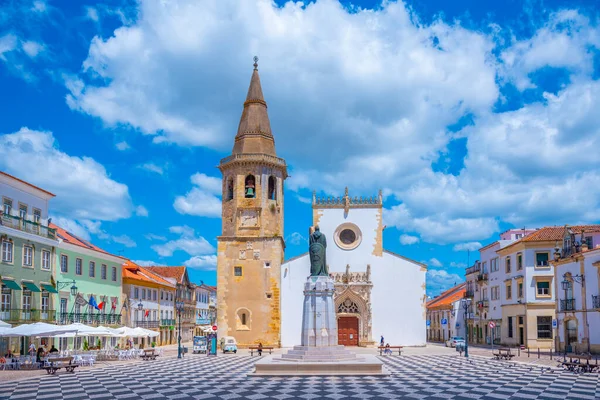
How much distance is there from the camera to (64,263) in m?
40.3

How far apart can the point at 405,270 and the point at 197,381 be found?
3059cm

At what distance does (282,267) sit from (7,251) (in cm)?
2173

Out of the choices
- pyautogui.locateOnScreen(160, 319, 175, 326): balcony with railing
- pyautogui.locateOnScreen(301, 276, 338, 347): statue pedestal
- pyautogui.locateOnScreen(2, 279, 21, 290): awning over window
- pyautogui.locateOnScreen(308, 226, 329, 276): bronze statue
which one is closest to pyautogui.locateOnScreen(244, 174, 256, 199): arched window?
pyautogui.locateOnScreen(160, 319, 175, 326): balcony with railing

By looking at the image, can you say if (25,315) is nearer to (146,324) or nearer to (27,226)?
(27,226)

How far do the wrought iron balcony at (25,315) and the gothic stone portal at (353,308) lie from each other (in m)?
21.6

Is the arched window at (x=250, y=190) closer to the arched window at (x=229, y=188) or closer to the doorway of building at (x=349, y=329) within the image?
the arched window at (x=229, y=188)

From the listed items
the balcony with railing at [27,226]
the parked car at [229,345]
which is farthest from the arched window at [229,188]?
the balcony with railing at [27,226]

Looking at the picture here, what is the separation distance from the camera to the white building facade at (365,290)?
163 ft

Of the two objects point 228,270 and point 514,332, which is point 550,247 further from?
point 228,270

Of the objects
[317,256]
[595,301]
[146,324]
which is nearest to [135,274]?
[146,324]

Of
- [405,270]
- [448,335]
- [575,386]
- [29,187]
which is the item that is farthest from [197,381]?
[448,335]

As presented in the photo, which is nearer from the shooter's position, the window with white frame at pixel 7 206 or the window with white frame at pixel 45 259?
the window with white frame at pixel 7 206

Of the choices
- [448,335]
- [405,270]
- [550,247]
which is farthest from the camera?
[448,335]

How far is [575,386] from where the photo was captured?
2084cm
